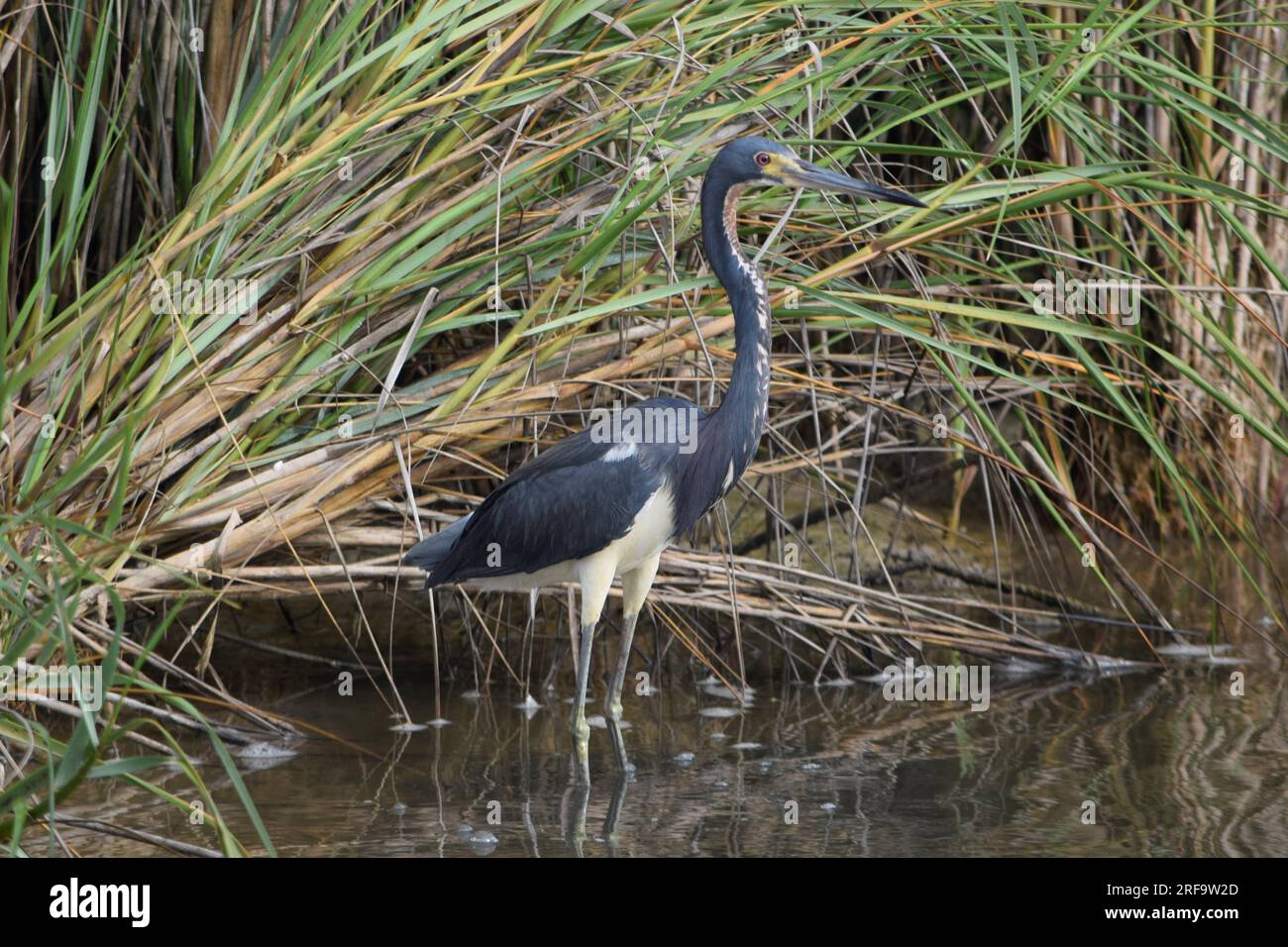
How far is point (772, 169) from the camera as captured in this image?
410cm

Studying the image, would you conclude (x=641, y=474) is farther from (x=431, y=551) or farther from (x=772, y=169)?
(x=772, y=169)

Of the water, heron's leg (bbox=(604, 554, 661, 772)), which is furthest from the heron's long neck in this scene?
the water

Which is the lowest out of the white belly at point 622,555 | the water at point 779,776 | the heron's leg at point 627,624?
the water at point 779,776

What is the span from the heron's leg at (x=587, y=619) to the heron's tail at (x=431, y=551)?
Result: 15.3 inches

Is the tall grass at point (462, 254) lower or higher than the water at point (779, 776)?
higher

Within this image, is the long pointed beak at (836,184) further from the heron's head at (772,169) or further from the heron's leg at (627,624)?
the heron's leg at (627,624)

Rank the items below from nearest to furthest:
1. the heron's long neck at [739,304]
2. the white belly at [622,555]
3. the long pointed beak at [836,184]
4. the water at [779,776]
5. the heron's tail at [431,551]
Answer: the water at [779,776] → the long pointed beak at [836,184] → the heron's long neck at [739,304] → the white belly at [622,555] → the heron's tail at [431,551]

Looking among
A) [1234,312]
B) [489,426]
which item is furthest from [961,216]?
[1234,312]

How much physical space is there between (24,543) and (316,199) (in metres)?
1.27

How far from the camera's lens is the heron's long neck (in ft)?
13.5

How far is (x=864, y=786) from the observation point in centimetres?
426

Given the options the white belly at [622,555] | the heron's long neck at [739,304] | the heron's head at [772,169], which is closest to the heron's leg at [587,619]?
the white belly at [622,555]

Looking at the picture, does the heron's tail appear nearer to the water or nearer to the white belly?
the white belly

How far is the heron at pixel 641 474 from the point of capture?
413 centimetres
